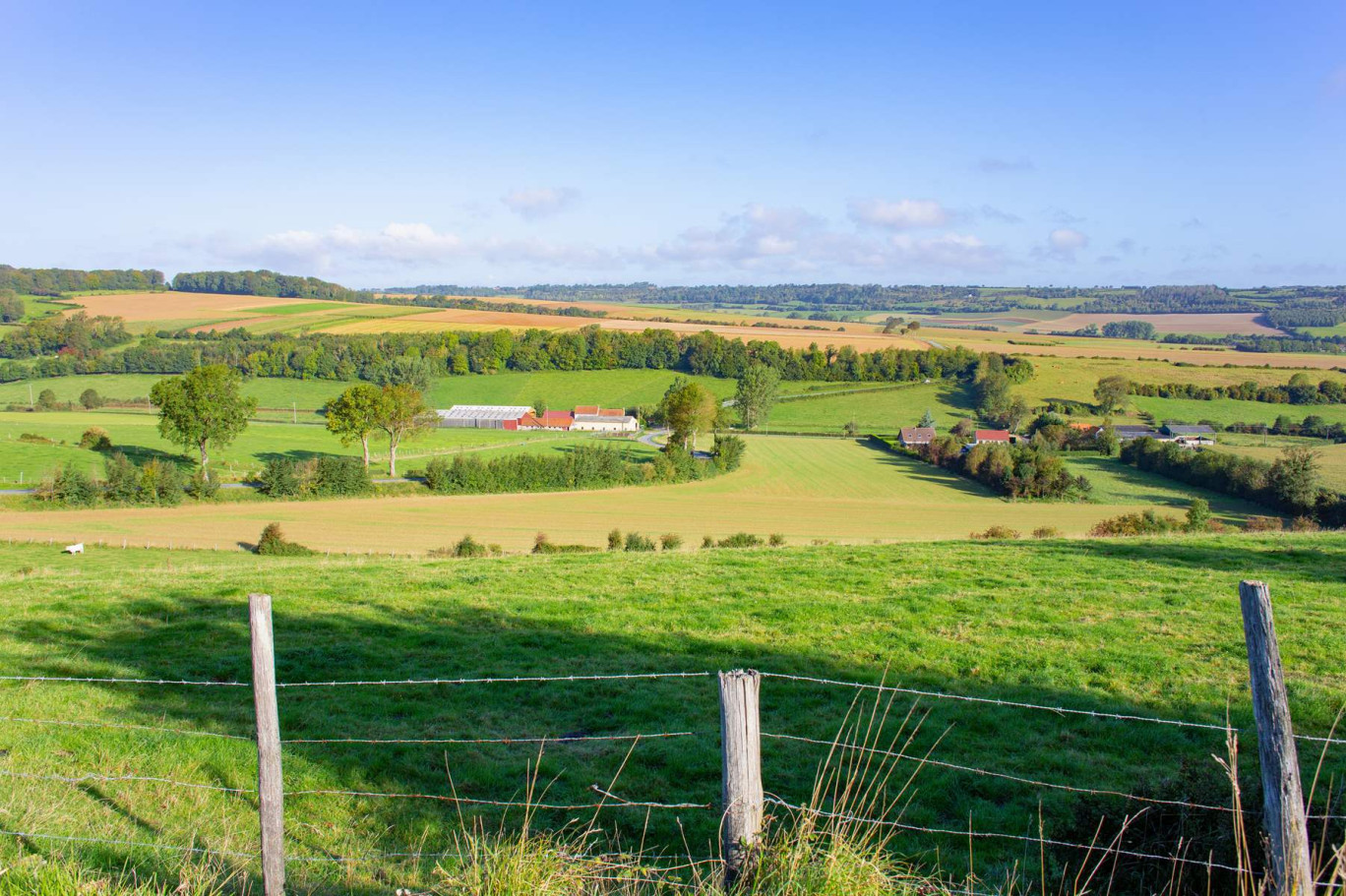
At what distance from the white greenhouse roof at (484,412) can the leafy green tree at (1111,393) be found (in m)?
60.2

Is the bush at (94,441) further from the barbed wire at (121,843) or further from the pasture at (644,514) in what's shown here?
the barbed wire at (121,843)

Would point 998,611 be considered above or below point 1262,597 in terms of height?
below

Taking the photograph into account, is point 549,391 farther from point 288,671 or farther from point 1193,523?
point 288,671

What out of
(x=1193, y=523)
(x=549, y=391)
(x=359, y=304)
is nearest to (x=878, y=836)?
(x=1193, y=523)

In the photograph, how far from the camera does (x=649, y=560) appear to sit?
17.9 meters

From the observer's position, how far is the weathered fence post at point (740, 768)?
404 cm

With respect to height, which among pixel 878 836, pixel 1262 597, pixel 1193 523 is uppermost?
pixel 1262 597

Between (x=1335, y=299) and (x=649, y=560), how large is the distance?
701 feet

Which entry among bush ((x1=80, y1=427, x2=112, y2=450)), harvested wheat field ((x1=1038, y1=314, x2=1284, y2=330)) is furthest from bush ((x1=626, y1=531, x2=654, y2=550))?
harvested wheat field ((x1=1038, y1=314, x2=1284, y2=330))

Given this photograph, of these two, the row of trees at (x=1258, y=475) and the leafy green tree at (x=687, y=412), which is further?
the leafy green tree at (x=687, y=412)

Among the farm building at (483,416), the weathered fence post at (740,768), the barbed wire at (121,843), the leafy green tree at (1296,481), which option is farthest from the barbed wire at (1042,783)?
the farm building at (483,416)

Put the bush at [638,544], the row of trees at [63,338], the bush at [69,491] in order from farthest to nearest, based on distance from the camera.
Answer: the row of trees at [63,338] < the bush at [69,491] < the bush at [638,544]

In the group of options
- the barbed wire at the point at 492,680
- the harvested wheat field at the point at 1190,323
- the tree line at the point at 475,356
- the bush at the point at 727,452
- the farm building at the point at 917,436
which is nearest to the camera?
the barbed wire at the point at 492,680

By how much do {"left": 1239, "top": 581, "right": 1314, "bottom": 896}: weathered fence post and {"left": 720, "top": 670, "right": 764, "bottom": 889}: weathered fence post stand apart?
2.33m
